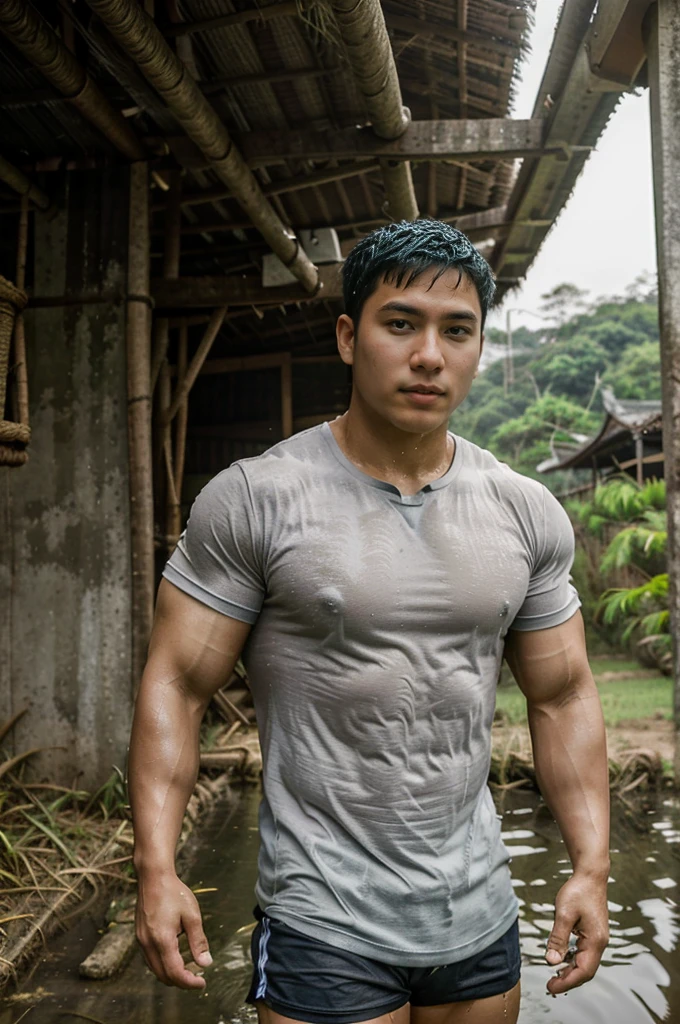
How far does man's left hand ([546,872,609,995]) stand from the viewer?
1771 mm

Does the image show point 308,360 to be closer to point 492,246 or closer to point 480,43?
point 492,246

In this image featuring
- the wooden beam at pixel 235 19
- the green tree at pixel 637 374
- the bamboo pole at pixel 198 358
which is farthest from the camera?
the green tree at pixel 637 374

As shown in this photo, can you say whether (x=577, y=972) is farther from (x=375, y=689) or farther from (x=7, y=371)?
(x=7, y=371)

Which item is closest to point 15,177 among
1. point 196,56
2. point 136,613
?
point 196,56

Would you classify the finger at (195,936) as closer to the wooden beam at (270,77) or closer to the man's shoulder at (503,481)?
the man's shoulder at (503,481)

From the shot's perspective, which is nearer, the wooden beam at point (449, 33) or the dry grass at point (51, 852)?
the dry grass at point (51, 852)

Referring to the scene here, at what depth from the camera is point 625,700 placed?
31.1 feet

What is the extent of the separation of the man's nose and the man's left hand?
1047 millimetres

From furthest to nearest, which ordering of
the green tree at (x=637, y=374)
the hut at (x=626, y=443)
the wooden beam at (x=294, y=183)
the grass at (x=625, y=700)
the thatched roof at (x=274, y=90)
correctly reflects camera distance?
the green tree at (x=637, y=374)
the hut at (x=626, y=443)
the grass at (x=625, y=700)
the wooden beam at (x=294, y=183)
the thatched roof at (x=274, y=90)

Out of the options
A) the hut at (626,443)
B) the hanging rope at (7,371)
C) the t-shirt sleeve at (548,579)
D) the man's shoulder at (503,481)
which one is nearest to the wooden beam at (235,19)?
the hanging rope at (7,371)

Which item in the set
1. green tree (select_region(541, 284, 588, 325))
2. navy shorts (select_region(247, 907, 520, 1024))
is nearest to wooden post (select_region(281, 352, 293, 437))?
navy shorts (select_region(247, 907, 520, 1024))

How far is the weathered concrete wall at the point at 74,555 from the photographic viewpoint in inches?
202

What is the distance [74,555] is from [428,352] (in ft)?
12.4

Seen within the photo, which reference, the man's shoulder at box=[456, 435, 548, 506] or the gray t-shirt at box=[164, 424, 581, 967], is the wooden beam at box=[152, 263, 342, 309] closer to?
the man's shoulder at box=[456, 435, 548, 506]
